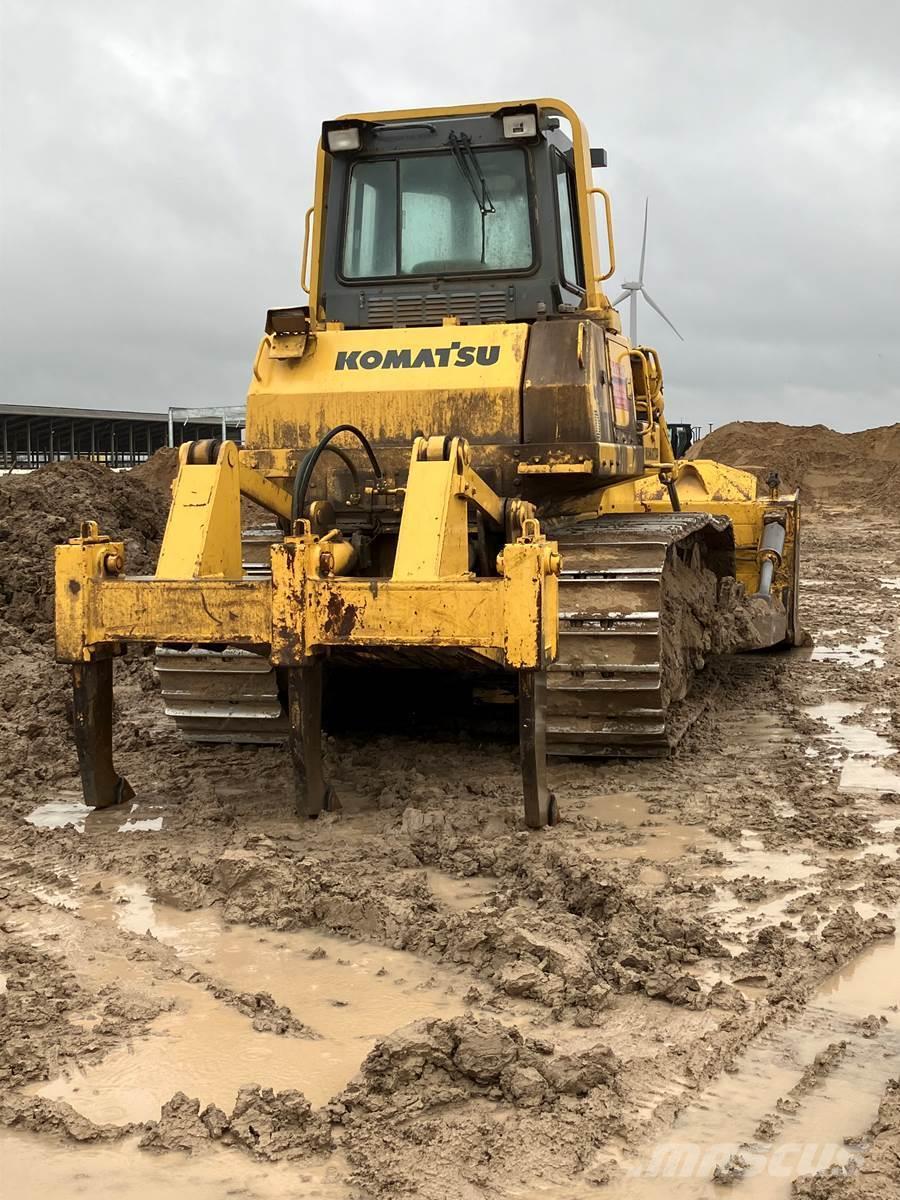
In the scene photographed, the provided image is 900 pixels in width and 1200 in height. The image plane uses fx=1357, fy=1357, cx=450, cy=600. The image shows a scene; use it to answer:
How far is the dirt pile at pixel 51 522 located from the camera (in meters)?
10.6

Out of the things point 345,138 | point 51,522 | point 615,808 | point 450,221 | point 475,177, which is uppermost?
point 345,138

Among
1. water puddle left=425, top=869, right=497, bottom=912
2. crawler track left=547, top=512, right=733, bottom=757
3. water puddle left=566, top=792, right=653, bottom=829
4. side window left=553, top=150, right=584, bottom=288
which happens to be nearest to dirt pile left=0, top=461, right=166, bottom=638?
side window left=553, top=150, right=584, bottom=288

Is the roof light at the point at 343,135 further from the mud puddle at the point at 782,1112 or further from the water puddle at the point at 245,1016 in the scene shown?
the mud puddle at the point at 782,1112

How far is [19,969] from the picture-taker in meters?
3.96

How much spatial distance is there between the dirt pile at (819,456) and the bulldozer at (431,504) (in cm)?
2639

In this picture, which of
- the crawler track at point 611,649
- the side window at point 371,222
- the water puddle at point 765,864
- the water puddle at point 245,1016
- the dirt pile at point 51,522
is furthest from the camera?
the dirt pile at point 51,522

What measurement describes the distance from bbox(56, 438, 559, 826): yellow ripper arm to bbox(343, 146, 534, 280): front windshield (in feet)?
5.55

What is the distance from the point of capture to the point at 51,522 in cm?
1170

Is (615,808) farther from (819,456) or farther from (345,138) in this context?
(819,456)

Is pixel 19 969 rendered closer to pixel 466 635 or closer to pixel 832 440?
pixel 466 635

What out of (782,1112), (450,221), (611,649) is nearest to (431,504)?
(611,649)

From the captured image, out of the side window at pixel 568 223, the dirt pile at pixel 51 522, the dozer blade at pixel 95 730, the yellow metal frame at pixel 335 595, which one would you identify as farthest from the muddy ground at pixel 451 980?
the dirt pile at pixel 51 522

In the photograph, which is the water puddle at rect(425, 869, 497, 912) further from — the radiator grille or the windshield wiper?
the windshield wiper

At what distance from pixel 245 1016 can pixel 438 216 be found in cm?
458
